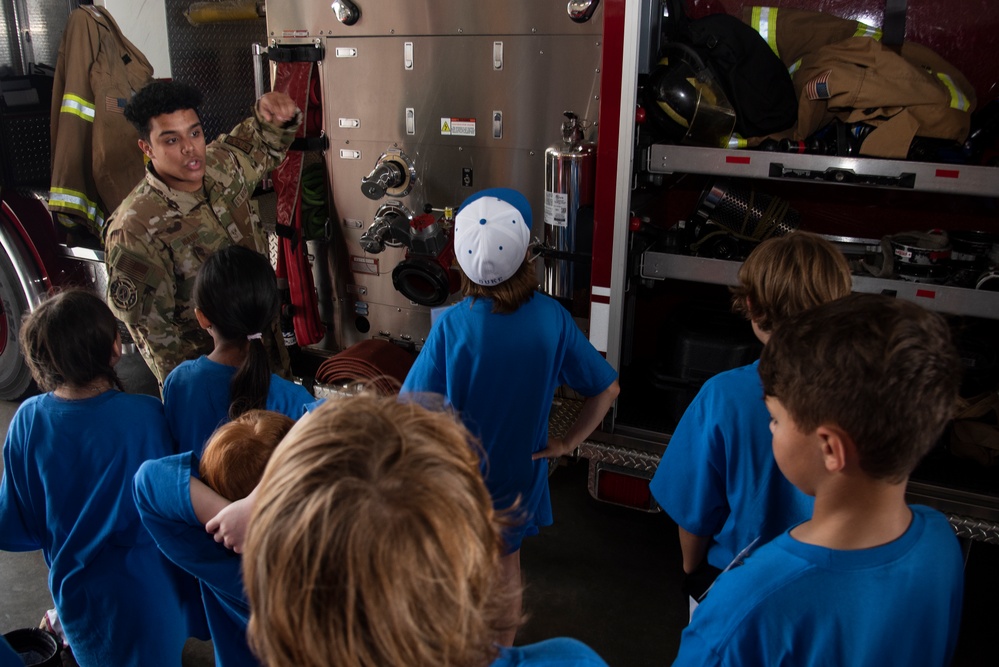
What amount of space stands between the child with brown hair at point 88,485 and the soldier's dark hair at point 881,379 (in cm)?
175

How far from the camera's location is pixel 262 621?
80 cm

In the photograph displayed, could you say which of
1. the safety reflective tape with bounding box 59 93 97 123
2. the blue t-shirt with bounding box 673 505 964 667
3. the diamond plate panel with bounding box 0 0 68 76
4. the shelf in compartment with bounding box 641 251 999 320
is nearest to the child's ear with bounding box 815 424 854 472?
the blue t-shirt with bounding box 673 505 964 667

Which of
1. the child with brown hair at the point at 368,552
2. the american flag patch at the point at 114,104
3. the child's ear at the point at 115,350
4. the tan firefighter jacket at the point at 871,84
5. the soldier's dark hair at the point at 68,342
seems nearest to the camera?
the child with brown hair at the point at 368,552

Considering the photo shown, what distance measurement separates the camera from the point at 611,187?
325 cm

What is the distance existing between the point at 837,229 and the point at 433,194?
83.8 inches

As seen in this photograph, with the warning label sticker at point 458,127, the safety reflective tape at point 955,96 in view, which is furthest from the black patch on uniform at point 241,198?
the safety reflective tape at point 955,96

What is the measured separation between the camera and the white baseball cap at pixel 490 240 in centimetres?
225

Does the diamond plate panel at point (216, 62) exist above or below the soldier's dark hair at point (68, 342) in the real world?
above

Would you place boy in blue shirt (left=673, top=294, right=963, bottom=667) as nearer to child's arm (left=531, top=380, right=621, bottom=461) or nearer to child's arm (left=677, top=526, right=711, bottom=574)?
child's arm (left=677, top=526, right=711, bottom=574)

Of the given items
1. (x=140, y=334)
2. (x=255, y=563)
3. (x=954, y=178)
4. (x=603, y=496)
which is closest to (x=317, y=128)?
(x=140, y=334)

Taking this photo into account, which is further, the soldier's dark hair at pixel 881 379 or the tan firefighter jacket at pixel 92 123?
the tan firefighter jacket at pixel 92 123

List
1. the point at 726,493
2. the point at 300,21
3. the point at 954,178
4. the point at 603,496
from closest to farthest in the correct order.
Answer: the point at 726,493 < the point at 954,178 < the point at 603,496 < the point at 300,21

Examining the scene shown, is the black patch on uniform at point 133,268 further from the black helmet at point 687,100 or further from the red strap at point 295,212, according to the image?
the black helmet at point 687,100

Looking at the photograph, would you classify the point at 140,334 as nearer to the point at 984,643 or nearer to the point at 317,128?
the point at 317,128
